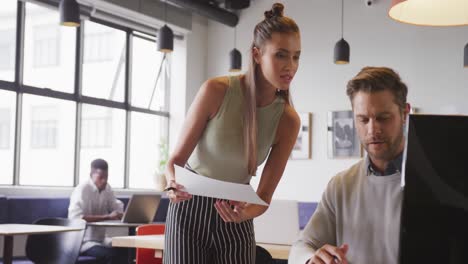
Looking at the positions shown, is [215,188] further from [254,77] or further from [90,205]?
[90,205]

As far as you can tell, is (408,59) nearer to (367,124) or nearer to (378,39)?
(378,39)

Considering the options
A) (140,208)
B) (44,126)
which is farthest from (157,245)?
(44,126)

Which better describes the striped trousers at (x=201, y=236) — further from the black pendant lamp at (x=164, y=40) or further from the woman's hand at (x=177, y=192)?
the black pendant lamp at (x=164, y=40)

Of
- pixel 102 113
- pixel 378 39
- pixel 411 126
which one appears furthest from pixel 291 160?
pixel 411 126

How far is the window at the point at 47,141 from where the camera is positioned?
7258mm

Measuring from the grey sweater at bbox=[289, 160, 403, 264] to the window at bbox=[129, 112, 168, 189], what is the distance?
7.73 meters

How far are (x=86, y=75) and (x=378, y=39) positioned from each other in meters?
3.96

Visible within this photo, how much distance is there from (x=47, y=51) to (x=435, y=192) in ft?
24.3

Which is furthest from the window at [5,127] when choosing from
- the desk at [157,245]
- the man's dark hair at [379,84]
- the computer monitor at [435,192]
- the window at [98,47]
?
the computer monitor at [435,192]

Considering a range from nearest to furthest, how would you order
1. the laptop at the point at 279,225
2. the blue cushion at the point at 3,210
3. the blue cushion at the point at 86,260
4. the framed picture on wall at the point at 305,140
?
the laptop at the point at 279,225, the blue cushion at the point at 86,260, the blue cushion at the point at 3,210, the framed picture on wall at the point at 305,140

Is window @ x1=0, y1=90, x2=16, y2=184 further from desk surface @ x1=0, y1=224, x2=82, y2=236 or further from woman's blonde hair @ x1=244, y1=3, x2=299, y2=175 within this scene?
woman's blonde hair @ x1=244, y1=3, x2=299, y2=175

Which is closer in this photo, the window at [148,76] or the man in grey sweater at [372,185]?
the man in grey sweater at [372,185]

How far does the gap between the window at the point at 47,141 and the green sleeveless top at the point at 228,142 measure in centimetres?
583

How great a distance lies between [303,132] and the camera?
29.0 feet
